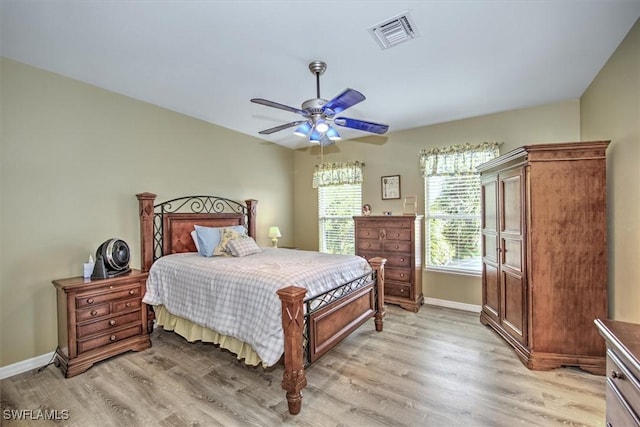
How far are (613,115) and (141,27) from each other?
409cm

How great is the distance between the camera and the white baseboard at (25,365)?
2.49 m

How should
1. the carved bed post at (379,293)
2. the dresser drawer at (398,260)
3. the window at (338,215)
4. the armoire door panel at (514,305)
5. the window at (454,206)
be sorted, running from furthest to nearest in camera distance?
the window at (338,215) → the dresser drawer at (398,260) → the window at (454,206) → the carved bed post at (379,293) → the armoire door panel at (514,305)

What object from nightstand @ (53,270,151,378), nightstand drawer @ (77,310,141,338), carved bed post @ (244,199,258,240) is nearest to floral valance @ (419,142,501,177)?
carved bed post @ (244,199,258,240)

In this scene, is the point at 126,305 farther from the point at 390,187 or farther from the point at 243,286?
the point at 390,187

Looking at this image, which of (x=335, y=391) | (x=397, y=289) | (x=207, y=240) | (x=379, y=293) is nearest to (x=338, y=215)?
(x=397, y=289)

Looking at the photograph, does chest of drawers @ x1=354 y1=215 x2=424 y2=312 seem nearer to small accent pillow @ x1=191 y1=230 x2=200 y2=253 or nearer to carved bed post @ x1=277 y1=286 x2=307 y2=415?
small accent pillow @ x1=191 y1=230 x2=200 y2=253

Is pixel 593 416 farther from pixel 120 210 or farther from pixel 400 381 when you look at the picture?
pixel 120 210

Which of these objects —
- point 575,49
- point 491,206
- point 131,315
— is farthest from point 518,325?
point 131,315

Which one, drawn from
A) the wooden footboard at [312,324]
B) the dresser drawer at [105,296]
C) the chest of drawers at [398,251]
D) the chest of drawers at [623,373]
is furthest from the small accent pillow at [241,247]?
the chest of drawers at [623,373]

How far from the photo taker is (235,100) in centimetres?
352

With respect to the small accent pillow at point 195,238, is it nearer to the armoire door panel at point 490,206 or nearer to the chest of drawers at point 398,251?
the chest of drawers at point 398,251

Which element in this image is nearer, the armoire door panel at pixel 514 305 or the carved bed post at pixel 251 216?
the armoire door panel at pixel 514 305

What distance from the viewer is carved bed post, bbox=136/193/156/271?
3.43m

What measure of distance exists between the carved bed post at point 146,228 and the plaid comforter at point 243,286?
0.26 m
